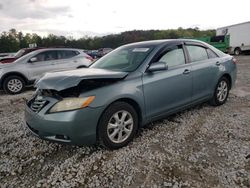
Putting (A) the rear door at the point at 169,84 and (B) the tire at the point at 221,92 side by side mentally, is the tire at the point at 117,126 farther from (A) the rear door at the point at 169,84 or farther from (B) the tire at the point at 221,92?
(B) the tire at the point at 221,92

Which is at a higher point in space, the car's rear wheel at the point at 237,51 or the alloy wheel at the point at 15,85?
the alloy wheel at the point at 15,85

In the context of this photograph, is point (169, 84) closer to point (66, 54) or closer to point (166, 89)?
point (166, 89)

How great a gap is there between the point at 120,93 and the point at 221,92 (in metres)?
2.93

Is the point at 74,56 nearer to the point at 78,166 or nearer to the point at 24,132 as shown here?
the point at 24,132

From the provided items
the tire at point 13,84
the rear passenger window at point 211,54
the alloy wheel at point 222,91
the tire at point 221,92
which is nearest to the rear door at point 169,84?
the rear passenger window at point 211,54

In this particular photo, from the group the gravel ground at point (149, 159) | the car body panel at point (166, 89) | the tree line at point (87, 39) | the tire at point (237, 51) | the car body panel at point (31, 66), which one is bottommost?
the tire at point (237, 51)

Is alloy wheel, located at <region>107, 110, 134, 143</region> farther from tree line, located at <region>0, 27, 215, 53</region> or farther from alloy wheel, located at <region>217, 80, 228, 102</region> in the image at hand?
tree line, located at <region>0, 27, 215, 53</region>

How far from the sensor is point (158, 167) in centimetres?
293

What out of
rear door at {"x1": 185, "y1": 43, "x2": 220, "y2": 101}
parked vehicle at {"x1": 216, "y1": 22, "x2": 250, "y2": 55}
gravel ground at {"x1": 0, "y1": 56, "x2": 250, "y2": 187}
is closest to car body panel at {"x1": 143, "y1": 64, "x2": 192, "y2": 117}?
rear door at {"x1": 185, "y1": 43, "x2": 220, "y2": 101}

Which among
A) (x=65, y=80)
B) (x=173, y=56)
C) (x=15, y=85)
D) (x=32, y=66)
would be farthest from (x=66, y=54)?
(x=65, y=80)

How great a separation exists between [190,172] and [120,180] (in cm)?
81

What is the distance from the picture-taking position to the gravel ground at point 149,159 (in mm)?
2697

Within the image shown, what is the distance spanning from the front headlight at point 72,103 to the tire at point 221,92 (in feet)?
10.1

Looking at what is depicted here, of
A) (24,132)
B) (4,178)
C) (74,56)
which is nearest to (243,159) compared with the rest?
(4,178)
